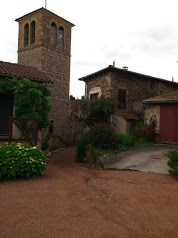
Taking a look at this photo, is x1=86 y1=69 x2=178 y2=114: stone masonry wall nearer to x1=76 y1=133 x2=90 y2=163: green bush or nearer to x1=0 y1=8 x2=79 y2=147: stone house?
x1=0 y1=8 x2=79 y2=147: stone house

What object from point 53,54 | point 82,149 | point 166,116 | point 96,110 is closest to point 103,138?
point 82,149

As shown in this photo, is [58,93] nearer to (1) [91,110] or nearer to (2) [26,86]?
(1) [91,110]

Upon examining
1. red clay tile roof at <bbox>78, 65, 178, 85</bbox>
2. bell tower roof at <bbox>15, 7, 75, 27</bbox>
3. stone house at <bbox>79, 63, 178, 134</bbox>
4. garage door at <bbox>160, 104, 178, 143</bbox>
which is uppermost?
bell tower roof at <bbox>15, 7, 75, 27</bbox>

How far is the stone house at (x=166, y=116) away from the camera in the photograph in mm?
14705

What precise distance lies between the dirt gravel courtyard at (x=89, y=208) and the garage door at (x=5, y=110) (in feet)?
14.9

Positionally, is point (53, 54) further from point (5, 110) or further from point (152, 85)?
point (5, 110)

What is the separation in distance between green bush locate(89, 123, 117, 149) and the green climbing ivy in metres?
2.89

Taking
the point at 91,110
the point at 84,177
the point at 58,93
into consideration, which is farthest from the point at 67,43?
the point at 84,177

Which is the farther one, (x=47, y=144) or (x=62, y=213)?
(x=47, y=144)

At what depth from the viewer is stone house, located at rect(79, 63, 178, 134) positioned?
17203 millimetres

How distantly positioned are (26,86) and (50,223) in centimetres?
808

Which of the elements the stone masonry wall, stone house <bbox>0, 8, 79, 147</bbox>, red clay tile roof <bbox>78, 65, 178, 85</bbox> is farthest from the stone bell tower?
the stone masonry wall

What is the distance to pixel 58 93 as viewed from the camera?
20.5 metres

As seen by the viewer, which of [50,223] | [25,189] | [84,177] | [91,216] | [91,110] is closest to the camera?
[50,223]
